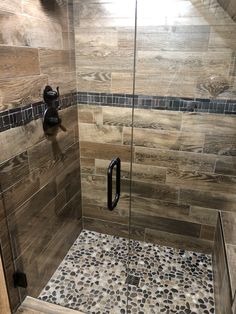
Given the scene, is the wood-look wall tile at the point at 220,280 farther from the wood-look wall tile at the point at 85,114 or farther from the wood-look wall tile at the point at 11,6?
the wood-look wall tile at the point at 11,6

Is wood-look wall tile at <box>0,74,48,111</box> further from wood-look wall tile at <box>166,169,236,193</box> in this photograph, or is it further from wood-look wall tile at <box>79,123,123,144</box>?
wood-look wall tile at <box>166,169,236,193</box>

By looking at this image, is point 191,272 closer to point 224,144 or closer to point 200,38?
point 224,144

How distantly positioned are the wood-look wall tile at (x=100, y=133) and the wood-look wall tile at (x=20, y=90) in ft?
1.95

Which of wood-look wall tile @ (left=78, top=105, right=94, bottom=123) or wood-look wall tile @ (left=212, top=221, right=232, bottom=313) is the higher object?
wood-look wall tile @ (left=78, top=105, right=94, bottom=123)

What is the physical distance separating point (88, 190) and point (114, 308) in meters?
0.97

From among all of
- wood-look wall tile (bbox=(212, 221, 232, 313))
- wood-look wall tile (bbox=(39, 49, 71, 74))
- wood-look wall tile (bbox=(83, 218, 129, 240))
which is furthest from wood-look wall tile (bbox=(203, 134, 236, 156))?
wood-look wall tile (bbox=(39, 49, 71, 74))

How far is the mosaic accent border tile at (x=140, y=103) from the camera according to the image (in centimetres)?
154

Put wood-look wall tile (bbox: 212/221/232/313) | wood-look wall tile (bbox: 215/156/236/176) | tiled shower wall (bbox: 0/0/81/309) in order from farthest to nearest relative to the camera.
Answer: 1. wood-look wall tile (bbox: 215/156/236/176)
2. wood-look wall tile (bbox: 212/221/232/313)
3. tiled shower wall (bbox: 0/0/81/309)

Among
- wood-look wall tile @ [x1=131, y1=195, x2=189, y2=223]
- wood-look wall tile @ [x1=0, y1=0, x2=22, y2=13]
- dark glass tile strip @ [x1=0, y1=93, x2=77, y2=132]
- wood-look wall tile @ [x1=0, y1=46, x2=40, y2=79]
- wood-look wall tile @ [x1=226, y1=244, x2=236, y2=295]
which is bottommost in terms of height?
wood-look wall tile @ [x1=131, y1=195, x2=189, y2=223]

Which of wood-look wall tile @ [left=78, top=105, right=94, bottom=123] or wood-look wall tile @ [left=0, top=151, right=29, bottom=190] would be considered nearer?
wood-look wall tile @ [left=0, top=151, right=29, bottom=190]

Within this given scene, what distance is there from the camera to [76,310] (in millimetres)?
1662

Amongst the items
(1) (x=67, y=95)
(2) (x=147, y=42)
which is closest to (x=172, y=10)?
(2) (x=147, y=42)

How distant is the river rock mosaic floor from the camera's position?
172 cm

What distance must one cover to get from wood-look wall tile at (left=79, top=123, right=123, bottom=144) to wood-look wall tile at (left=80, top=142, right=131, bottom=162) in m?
0.04
